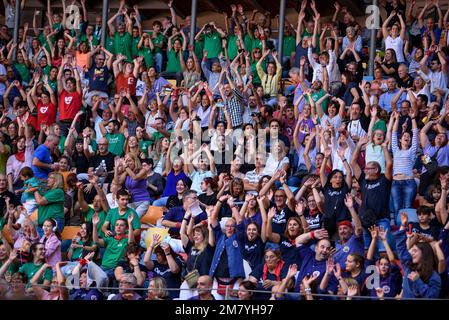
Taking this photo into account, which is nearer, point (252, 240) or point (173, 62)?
point (252, 240)

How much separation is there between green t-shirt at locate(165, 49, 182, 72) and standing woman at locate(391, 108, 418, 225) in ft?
16.1

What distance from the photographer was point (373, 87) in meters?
14.5

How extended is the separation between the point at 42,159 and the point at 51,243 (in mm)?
2116

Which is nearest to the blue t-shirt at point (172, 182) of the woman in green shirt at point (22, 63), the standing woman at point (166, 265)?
the standing woman at point (166, 265)

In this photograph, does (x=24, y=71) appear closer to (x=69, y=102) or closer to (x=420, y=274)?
(x=69, y=102)

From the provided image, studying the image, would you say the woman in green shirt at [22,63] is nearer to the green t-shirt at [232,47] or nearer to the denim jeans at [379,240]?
the green t-shirt at [232,47]

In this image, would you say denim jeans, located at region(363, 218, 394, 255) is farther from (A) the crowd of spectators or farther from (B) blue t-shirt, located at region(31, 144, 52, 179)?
(B) blue t-shirt, located at region(31, 144, 52, 179)

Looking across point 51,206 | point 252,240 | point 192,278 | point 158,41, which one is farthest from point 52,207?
point 158,41

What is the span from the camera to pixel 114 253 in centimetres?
1266

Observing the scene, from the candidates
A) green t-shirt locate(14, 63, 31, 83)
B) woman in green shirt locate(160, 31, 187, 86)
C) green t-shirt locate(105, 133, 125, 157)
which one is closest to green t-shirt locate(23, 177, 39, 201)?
green t-shirt locate(105, 133, 125, 157)

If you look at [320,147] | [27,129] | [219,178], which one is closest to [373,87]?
[320,147]

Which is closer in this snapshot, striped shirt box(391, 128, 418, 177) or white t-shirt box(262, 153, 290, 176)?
striped shirt box(391, 128, 418, 177)

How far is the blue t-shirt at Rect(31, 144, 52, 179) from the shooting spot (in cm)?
1485

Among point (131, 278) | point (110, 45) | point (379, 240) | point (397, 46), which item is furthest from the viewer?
point (110, 45)
